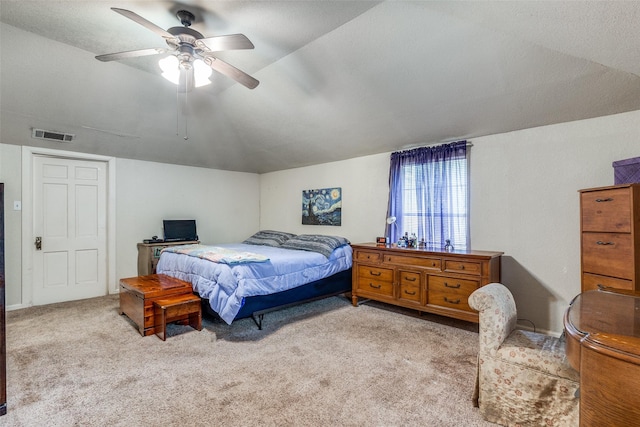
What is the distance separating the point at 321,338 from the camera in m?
3.07

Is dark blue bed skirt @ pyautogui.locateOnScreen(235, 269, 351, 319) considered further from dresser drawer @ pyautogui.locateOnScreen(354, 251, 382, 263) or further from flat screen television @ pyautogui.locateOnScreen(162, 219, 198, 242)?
flat screen television @ pyautogui.locateOnScreen(162, 219, 198, 242)

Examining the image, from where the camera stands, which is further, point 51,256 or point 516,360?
point 51,256

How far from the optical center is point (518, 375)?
5.73 feet

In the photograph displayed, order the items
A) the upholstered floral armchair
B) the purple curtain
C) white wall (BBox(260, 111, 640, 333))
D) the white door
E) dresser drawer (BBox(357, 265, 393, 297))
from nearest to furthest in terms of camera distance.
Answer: the upholstered floral armchair → white wall (BBox(260, 111, 640, 333)) → the purple curtain → dresser drawer (BBox(357, 265, 393, 297)) → the white door

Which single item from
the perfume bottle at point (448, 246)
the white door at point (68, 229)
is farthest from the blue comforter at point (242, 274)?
the perfume bottle at point (448, 246)

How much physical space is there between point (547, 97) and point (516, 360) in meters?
2.32

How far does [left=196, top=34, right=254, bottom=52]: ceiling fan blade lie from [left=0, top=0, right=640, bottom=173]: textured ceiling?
0.38 meters

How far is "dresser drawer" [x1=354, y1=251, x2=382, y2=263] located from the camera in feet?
13.0

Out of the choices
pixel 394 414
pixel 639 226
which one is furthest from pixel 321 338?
pixel 639 226

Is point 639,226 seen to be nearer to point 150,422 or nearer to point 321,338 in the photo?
point 321,338

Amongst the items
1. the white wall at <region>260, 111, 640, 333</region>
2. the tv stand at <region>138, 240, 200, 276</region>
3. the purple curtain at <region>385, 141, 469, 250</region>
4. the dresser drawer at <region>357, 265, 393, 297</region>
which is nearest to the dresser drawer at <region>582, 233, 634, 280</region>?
the white wall at <region>260, 111, 640, 333</region>

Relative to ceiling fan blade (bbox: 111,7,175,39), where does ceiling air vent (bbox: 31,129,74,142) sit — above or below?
below

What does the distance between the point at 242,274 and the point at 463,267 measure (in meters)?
2.31

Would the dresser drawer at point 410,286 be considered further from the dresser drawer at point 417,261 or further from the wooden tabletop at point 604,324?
the wooden tabletop at point 604,324
